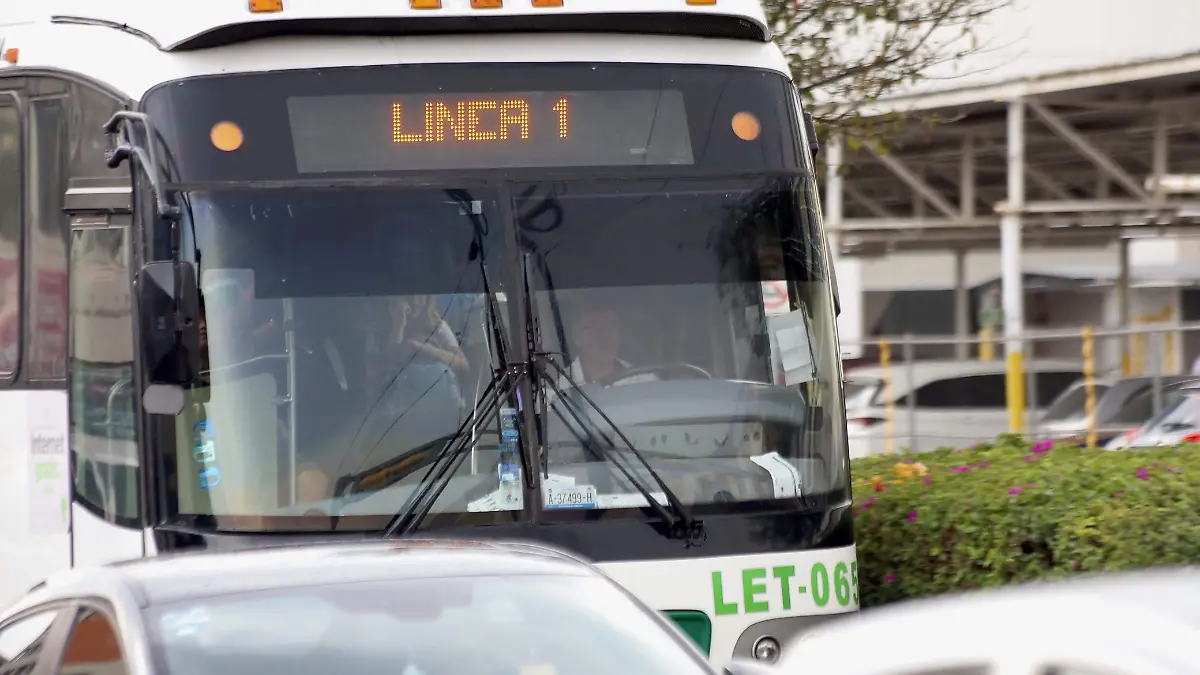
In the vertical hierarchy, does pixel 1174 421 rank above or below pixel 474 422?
below

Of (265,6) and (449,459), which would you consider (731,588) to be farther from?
(265,6)

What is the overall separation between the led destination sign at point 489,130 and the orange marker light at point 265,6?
0.34 m

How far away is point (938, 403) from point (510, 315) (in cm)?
1342

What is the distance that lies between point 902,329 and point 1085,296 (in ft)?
36.8

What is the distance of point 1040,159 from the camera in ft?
98.3

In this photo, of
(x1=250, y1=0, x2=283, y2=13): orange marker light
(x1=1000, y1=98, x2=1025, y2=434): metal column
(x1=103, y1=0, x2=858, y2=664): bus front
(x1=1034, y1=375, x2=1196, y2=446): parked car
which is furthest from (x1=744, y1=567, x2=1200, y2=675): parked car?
(x1=1000, y1=98, x2=1025, y2=434): metal column

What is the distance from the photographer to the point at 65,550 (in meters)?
6.68

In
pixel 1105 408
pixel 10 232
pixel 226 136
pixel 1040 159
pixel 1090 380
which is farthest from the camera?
pixel 1040 159

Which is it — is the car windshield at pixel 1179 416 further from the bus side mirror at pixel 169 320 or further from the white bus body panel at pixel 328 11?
the bus side mirror at pixel 169 320

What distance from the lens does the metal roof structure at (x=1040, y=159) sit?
875 inches

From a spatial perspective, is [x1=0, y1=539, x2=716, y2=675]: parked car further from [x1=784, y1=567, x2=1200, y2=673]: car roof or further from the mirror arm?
the mirror arm

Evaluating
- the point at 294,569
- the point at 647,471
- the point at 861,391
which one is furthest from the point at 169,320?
the point at 861,391

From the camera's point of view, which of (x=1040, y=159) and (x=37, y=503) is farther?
(x=1040, y=159)

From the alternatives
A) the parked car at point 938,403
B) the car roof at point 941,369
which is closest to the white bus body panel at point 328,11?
the parked car at point 938,403
